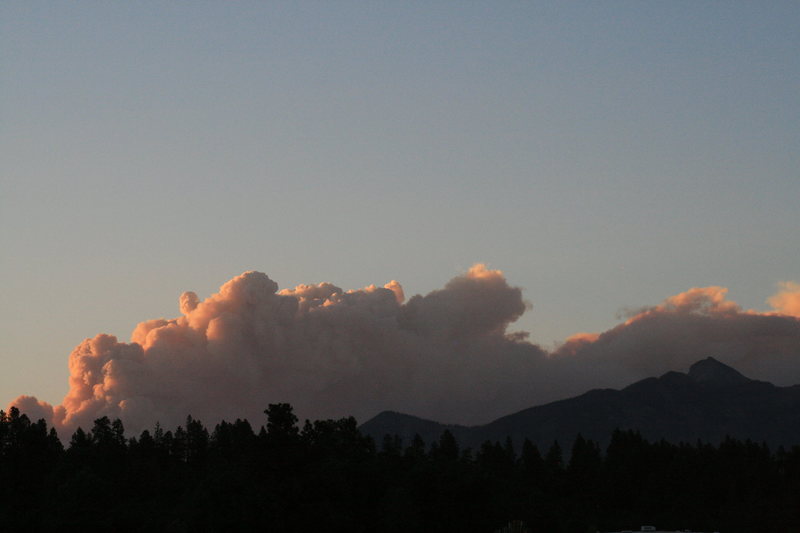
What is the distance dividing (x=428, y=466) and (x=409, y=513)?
14.0 meters

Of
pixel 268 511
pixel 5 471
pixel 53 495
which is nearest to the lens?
pixel 268 511

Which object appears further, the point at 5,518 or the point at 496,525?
the point at 496,525

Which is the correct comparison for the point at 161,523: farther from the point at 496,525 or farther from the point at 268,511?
the point at 496,525

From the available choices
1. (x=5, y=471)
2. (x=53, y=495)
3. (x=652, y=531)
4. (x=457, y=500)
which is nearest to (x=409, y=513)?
(x=457, y=500)

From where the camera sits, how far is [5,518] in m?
179

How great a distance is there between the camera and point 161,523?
18912 cm

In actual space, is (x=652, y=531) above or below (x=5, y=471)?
below

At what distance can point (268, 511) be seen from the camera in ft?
552

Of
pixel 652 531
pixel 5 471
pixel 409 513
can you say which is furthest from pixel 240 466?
pixel 652 531

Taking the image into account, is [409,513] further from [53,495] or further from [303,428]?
[53,495]

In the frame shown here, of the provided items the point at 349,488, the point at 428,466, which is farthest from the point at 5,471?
the point at 428,466

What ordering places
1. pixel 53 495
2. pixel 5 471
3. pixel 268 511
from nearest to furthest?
1. pixel 268 511
2. pixel 53 495
3. pixel 5 471

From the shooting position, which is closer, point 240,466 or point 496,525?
point 240,466

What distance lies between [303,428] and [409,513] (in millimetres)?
24986
